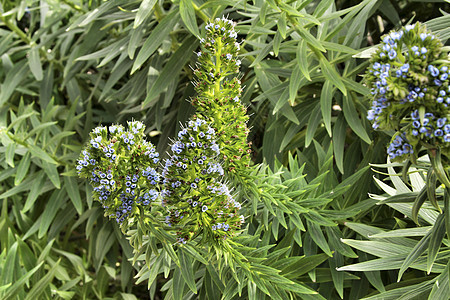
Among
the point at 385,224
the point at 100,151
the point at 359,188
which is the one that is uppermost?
the point at 100,151

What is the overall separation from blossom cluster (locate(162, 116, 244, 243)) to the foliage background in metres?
0.16

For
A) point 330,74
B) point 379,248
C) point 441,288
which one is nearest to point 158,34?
point 330,74

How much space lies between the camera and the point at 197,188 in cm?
88

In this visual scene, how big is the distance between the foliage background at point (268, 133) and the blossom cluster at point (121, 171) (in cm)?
26

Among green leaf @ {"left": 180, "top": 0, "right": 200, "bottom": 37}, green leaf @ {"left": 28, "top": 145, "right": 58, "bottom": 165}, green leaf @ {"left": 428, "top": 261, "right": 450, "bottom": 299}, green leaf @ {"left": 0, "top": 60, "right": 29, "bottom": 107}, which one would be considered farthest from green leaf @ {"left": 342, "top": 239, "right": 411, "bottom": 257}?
green leaf @ {"left": 0, "top": 60, "right": 29, "bottom": 107}

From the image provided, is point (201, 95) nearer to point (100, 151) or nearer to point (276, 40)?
point (100, 151)

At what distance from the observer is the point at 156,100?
191 centimetres

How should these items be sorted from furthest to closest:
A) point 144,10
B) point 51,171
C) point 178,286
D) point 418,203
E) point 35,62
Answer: point 35,62 < point 51,171 < point 144,10 < point 178,286 < point 418,203

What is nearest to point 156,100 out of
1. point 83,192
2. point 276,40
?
point 83,192

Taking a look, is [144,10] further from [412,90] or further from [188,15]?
[412,90]

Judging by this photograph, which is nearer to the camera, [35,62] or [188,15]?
[188,15]

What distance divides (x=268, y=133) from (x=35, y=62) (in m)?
1.07

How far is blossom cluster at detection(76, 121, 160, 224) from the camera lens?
873 mm

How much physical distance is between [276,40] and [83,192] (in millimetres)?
1188
